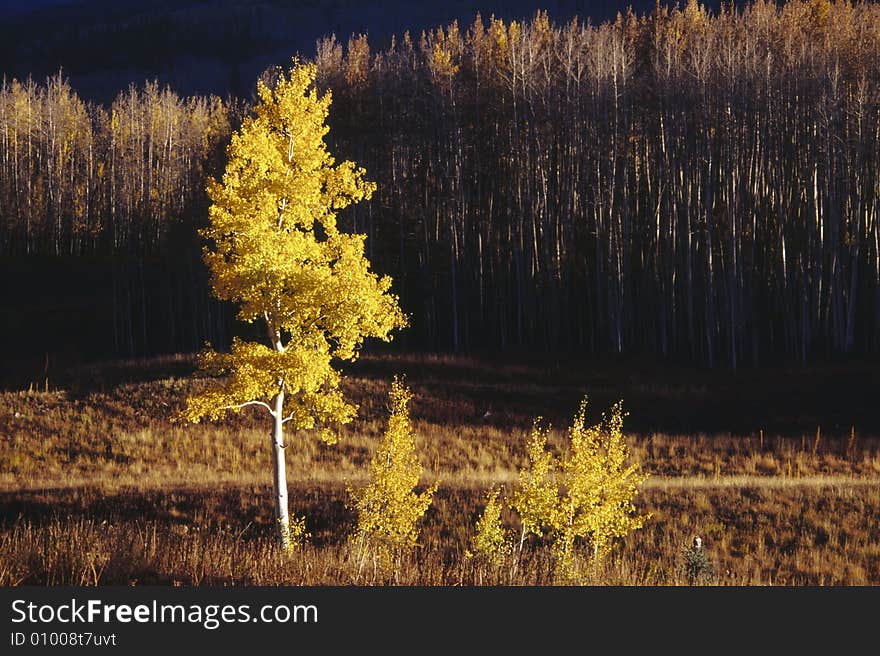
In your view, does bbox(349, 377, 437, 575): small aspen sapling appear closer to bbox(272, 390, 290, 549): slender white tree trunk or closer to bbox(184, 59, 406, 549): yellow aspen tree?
bbox(184, 59, 406, 549): yellow aspen tree

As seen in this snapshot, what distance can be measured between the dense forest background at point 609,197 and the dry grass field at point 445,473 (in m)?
6.79

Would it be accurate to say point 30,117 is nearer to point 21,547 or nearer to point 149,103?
point 149,103

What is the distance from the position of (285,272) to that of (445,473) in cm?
1053

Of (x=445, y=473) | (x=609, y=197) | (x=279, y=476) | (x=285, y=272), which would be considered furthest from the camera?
(x=609, y=197)

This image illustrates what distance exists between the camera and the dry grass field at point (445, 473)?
29.5ft

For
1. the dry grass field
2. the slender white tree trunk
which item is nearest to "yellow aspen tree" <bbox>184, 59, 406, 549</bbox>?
the slender white tree trunk

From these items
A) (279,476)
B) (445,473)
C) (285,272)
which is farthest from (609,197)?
(279,476)

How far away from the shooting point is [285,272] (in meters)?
12.5

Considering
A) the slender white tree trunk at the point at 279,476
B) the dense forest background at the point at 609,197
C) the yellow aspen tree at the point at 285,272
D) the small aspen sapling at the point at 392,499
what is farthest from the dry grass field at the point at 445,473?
the dense forest background at the point at 609,197

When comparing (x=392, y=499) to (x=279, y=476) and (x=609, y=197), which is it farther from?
(x=609, y=197)

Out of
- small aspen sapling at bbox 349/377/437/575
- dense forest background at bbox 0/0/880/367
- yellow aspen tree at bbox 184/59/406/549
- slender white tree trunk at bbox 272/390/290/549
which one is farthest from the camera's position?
dense forest background at bbox 0/0/880/367

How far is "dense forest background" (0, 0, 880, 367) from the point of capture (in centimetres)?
3819

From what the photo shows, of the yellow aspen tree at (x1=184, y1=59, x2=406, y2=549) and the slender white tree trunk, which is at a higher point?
the yellow aspen tree at (x1=184, y1=59, x2=406, y2=549)

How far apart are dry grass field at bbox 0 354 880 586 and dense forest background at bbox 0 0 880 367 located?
6.79 metres
